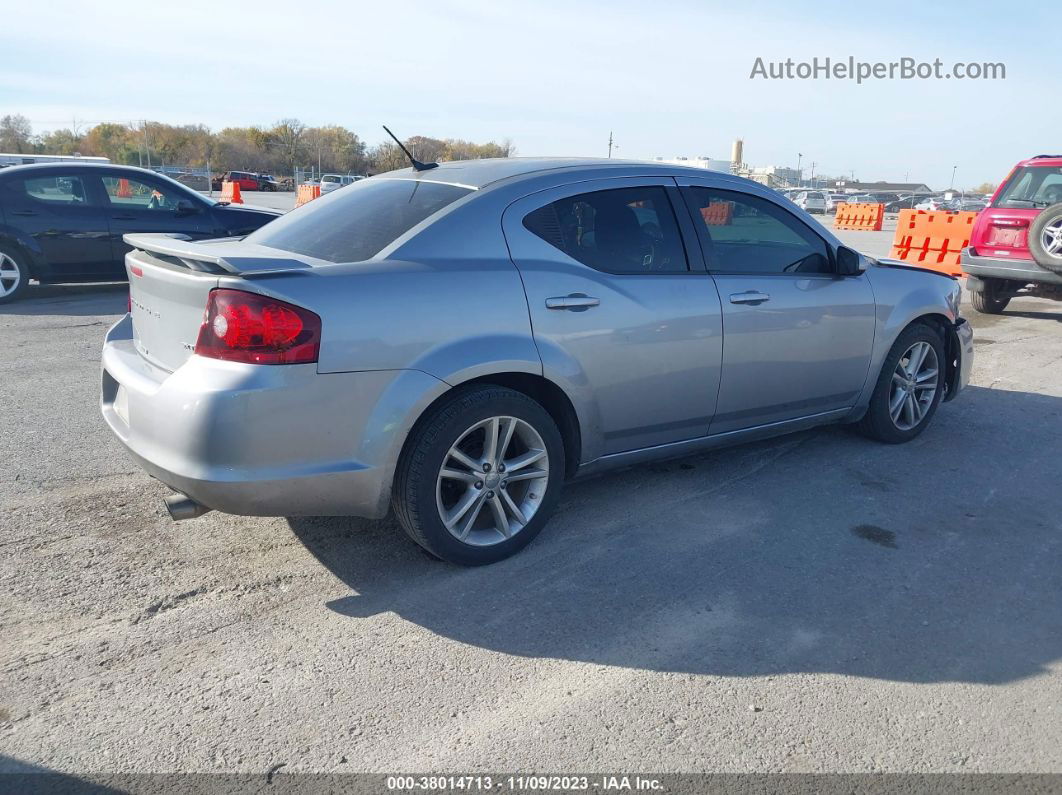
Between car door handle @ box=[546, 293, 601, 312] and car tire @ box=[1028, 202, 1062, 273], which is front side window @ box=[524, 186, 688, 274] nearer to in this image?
car door handle @ box=[546, 293, 601, 312]

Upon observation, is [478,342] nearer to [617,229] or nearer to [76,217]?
[617,229]

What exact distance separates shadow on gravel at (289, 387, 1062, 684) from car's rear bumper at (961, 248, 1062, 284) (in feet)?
17.0

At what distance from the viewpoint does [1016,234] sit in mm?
9758

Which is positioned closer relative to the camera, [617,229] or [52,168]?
[617,229]

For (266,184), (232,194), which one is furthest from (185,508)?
(266,184)

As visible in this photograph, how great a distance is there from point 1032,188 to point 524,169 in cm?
821

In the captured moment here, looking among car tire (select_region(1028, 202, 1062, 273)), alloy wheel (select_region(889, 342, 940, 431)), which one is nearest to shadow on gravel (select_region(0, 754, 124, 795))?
alloy wheel (select_region(889, 342, 940, 431))

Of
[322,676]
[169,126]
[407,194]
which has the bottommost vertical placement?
[322,676]

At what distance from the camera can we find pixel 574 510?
4289 mm

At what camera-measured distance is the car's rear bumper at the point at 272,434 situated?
3068mm

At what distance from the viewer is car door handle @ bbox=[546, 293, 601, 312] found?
12.2 feet

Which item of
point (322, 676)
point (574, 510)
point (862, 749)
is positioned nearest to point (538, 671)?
point (322, 676)

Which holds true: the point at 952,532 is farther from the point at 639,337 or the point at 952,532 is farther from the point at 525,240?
the point at 525,240

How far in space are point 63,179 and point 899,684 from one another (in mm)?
10057
